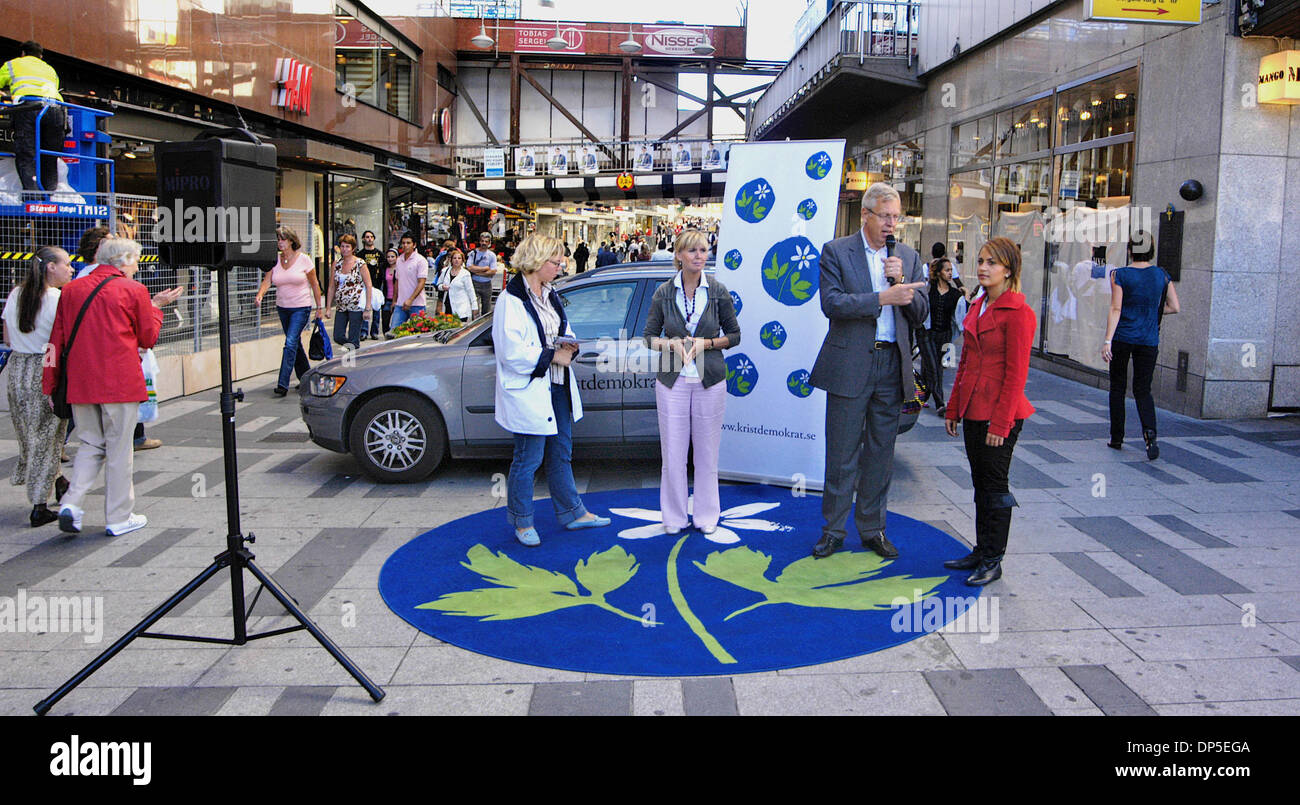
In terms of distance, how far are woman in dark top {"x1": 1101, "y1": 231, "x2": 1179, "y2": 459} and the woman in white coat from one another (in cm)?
479

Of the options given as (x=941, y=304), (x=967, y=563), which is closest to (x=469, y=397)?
(x=967, y=563)

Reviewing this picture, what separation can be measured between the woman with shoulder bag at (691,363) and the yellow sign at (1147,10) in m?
5.91

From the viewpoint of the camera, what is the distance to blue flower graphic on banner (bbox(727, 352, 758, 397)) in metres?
7.35

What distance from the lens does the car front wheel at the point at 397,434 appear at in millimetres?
7527

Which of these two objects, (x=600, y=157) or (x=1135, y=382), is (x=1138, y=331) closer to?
(x=1135, y=382)

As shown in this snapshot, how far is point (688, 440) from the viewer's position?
6.16 meters

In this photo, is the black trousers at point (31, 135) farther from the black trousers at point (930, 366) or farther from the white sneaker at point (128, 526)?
the black trousers at point (930, 366)

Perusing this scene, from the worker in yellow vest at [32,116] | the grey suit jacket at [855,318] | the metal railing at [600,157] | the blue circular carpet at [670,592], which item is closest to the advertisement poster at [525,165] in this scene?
the metal railing at [600,157]

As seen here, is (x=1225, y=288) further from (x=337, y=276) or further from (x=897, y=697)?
(x=337, y=276)

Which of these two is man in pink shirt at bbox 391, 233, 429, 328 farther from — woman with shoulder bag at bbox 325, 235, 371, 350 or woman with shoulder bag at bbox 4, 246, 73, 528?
woman with shoulder bag at bbox 4, 246, 73, 528

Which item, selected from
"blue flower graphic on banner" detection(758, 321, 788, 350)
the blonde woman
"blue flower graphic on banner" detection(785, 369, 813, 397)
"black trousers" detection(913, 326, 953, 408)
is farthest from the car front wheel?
"black trousers" detection(913, 326, 953, 408)

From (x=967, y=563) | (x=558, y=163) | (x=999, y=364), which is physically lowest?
(x=967, y=563)

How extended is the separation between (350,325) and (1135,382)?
29.6 feet
